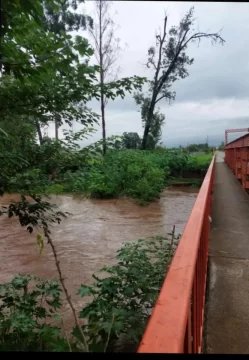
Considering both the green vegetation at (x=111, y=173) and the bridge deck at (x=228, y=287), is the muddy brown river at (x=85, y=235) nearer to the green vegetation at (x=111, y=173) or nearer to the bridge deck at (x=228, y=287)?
the green vegetation at (x=111, y=173)

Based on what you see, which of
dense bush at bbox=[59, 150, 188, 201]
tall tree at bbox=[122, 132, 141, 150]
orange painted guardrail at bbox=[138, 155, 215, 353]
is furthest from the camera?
dense bush at bbox=[59, 150, 188, 201]

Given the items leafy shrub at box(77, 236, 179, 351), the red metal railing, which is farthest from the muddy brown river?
the red metal railing

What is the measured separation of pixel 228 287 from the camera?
8.26 ft

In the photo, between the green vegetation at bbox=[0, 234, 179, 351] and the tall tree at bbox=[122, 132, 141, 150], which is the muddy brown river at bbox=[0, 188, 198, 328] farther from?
the tall tree at bbox=[122, 132, 141, 150]

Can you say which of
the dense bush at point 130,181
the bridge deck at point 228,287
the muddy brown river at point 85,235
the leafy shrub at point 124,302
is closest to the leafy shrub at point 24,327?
the leafy shrub at point 124,302

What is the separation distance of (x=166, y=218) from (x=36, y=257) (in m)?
4.26

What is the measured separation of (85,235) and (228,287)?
15.7ft

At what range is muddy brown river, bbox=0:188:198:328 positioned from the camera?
472 cm

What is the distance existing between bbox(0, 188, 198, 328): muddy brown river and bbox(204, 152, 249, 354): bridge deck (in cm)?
146

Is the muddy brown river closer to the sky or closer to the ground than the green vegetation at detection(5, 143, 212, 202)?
closer to the ground

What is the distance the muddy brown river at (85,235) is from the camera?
15.5 ft

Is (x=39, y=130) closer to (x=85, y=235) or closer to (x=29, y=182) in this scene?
(x=29, y=182)

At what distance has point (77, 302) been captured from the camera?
11.7 ft

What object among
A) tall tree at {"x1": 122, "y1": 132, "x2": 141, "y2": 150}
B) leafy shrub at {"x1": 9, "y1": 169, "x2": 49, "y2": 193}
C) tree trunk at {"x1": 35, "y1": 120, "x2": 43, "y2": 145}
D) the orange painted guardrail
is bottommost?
the orange painted guardrail
